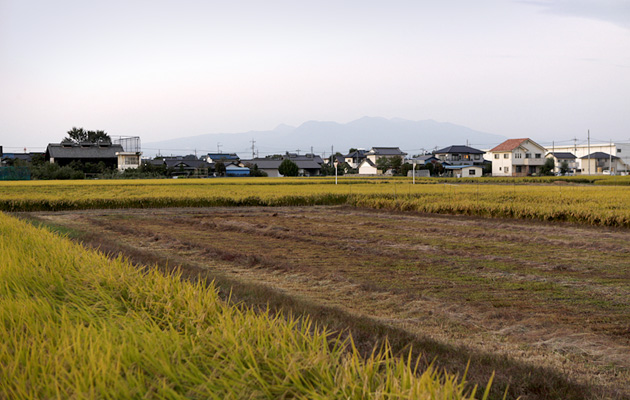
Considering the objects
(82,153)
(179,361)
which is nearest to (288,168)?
(82,153)

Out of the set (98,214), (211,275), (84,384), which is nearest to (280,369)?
(84,384)

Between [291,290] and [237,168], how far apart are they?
73.9 m

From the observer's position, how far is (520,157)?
70.5 meters

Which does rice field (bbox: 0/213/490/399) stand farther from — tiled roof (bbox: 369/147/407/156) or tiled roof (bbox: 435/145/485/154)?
tiled roof (bbox: 369/147/407/156)

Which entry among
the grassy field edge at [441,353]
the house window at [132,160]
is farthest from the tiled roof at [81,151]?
the grassy field edge at [441,353]

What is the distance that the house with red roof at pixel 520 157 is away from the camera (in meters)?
70.1

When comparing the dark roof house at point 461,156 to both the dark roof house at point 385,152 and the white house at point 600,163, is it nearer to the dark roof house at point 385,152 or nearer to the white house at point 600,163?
the dark roof house at point 385,152

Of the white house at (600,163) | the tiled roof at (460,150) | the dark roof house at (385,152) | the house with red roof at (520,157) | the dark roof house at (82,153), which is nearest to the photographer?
the dark roof house at (82,153)

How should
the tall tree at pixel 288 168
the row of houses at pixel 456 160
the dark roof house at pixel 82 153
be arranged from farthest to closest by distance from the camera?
1. the tall tree at pixel 288 168
2. the row of houses at pixel 456 160
3. the dark roof house at pixel 82 153

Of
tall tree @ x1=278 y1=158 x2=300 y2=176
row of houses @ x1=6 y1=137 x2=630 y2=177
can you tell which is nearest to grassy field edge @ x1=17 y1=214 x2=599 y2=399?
row of houses @ x1=6 y1=137 x2=630 y2=177

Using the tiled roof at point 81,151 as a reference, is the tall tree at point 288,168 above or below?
below

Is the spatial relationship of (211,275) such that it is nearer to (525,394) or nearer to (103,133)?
(525,394)

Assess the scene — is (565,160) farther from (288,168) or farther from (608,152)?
(288,168)

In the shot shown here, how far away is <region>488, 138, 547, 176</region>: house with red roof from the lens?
230ft
